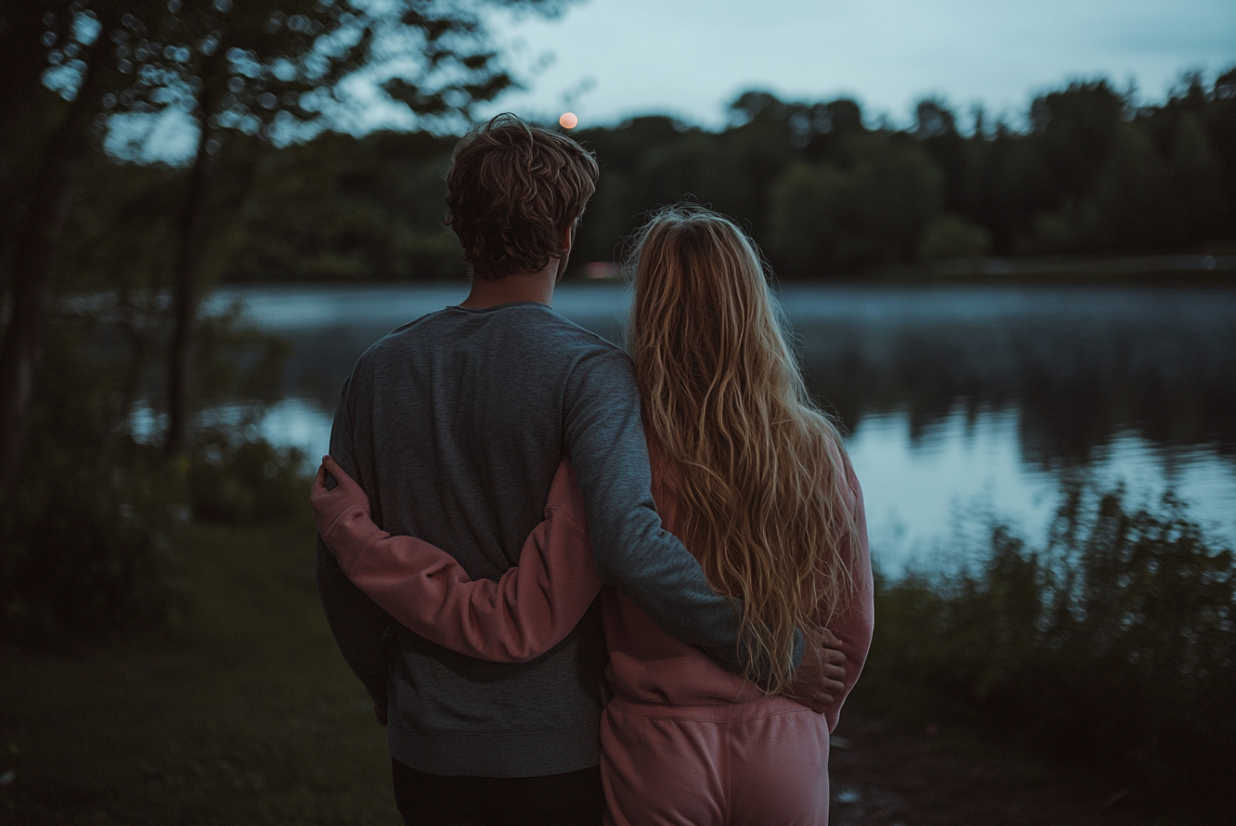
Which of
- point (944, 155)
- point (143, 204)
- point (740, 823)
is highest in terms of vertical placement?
point (944, 155)

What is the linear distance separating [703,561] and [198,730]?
352 centimetres

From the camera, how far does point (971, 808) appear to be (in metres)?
3.96

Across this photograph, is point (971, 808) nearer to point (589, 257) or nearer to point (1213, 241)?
point (1213, 241)

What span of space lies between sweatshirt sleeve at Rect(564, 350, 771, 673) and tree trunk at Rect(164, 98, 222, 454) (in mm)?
7964

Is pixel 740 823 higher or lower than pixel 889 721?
higher

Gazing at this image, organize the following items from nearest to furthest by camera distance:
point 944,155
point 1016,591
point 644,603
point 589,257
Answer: point 644,603, point 1016,591, point 944,155, point 589,257

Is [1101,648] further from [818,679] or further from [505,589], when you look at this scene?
[505,589]

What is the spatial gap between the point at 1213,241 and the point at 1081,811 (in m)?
7.66

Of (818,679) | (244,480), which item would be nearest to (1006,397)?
(244,480)

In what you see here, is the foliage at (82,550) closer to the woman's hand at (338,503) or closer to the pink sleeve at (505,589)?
the woman's hand at (338,503)

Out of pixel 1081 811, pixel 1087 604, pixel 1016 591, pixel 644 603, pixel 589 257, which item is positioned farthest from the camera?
pixel 589 257

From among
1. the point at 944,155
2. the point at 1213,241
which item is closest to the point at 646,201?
the point at 944,155

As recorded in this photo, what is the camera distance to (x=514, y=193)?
1.53 m

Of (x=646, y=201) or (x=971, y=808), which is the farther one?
(x=646, y=201)
